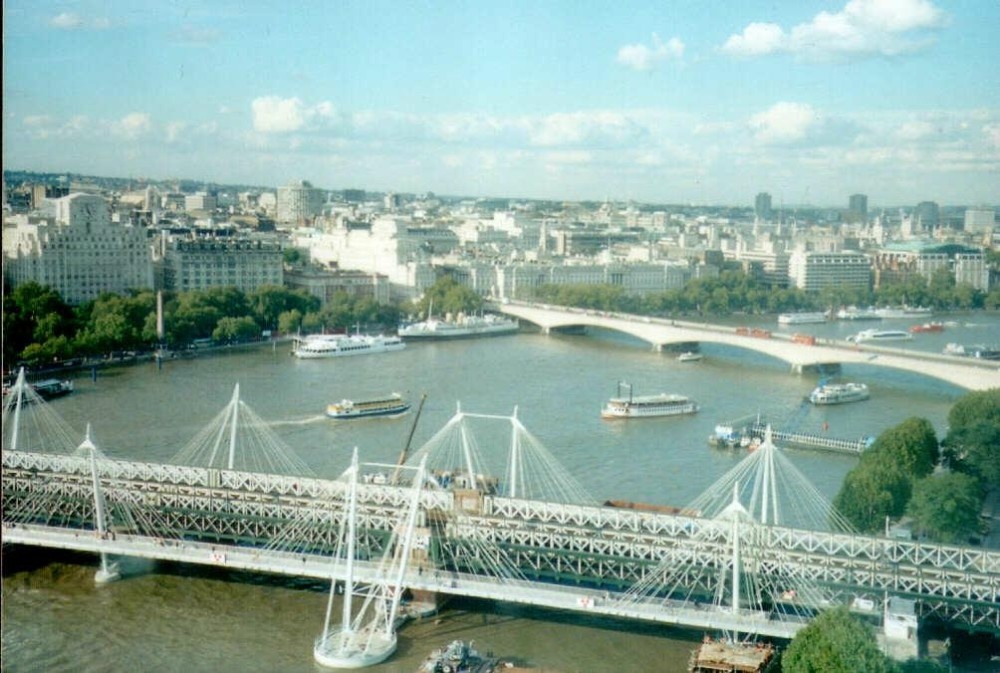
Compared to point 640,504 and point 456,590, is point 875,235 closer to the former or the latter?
point 640,504

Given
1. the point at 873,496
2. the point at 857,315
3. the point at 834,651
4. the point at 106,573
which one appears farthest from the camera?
the point at 857,315

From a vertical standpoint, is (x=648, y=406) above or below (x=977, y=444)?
below

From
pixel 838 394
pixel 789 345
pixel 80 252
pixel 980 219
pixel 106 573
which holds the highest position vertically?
pixel 980 219

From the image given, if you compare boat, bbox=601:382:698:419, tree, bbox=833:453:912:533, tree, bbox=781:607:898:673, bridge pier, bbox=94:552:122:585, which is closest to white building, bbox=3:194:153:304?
boat, bbox=601:382:698:419

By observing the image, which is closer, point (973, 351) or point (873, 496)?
point (873, 496)

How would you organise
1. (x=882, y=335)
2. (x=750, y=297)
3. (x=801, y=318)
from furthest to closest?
(x=750, y=297) < (x=801, y=318) < (x=882, y=335)

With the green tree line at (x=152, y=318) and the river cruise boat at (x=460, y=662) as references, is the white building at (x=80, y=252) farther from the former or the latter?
the river cruise boat at (x=460, y=662)

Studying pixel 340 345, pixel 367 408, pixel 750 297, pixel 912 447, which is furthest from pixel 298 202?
pixel 912 447

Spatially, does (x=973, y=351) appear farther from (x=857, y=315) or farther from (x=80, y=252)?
(x=80, y=252)

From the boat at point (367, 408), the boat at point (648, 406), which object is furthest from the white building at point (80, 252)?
the boat at point (648, 406)
